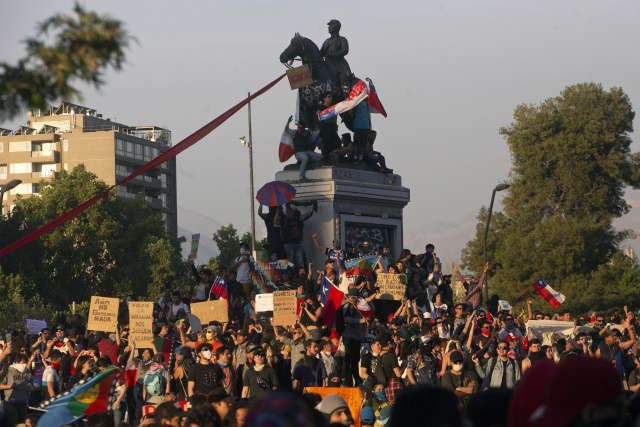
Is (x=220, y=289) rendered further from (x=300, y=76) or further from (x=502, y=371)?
(x=502, y=371)

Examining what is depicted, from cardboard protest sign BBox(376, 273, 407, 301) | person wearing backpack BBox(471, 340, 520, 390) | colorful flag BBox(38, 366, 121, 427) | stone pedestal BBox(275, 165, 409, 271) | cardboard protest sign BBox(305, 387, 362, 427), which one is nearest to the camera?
colorful flag BBox(38, 366, 121, 427)

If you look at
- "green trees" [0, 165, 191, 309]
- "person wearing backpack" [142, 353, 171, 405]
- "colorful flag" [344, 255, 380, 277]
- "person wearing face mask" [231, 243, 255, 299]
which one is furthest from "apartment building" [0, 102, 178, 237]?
"person wearing backpack" [142, 353, 171, 405]

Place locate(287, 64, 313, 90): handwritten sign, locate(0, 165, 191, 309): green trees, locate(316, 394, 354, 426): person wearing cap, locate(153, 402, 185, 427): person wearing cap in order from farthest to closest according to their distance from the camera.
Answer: locate(0, 165, 191, 309): green trees < locate(287, 64, 313, 90): handwritten sign < locate(316, 394, 354, 426): person wearing cap < locate(153, 402, 185, 427): person wearing cap

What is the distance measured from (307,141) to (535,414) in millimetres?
23024

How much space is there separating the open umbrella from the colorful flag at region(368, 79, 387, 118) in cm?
394

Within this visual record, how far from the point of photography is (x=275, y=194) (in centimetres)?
2411

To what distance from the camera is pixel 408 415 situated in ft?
14.6

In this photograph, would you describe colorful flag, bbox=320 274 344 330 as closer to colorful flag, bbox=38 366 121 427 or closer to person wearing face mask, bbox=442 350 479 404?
person wearing face mask, bbox=442 350 479 404

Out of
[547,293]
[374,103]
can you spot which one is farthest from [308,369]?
[547,293]

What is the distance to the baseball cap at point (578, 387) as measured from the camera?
385 centimetres

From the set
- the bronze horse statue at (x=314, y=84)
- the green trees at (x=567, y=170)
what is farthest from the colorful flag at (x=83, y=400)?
the green trees at (x=567, y=170)

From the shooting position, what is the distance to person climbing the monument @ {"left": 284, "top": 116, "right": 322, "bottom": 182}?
26562 mm

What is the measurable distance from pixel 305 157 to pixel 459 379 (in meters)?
13.5

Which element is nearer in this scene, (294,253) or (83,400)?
(83,400)
